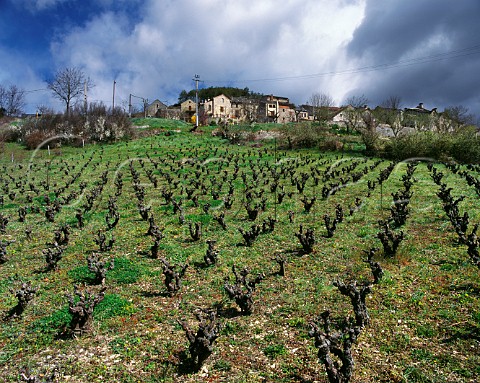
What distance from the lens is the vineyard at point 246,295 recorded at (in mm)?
5684

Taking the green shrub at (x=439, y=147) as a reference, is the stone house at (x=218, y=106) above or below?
above

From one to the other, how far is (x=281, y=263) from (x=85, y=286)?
529cm

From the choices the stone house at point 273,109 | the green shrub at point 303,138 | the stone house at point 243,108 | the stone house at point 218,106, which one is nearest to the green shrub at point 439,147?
the green shrub at point 303,138

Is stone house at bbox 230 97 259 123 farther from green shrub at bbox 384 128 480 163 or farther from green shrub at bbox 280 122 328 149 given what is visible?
green shrub at bbox 384 128 480 163

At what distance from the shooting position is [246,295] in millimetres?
7262

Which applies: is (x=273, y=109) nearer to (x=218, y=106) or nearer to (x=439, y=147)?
(x=218, y=106)

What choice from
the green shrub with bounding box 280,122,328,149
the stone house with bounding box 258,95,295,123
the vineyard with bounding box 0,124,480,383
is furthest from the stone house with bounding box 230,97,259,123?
the vineyard with bounding box 0,124,480,383

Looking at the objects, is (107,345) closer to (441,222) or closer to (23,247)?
(23,247)

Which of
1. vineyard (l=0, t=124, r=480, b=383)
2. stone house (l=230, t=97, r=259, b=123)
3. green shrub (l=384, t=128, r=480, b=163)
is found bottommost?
vineyard (l=0, t=124, r=480, b=383)

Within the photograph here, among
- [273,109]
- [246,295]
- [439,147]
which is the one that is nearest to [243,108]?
[273,109]

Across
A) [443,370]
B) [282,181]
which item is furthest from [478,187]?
[443,370]

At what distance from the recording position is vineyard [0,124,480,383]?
18.6 ft

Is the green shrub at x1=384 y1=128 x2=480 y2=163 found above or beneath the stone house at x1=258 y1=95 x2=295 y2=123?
beneath

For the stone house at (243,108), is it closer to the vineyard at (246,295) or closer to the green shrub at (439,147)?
the green shrub at (439,147)
